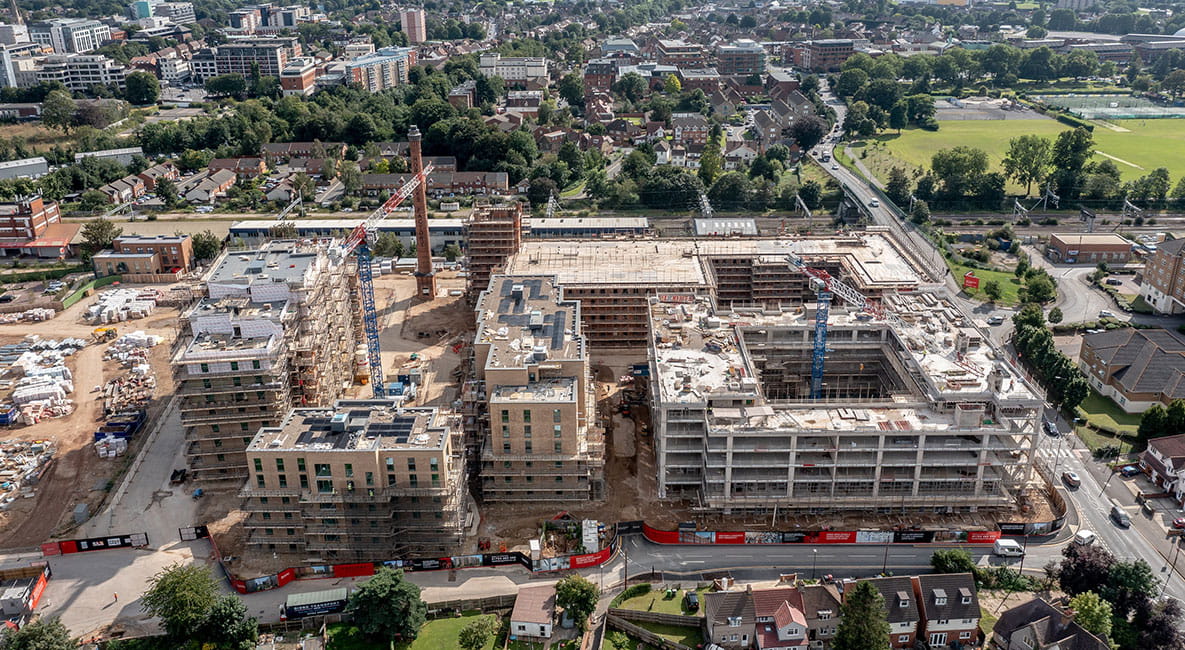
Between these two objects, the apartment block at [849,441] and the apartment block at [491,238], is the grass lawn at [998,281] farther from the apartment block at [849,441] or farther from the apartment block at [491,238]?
the apartment block at [491,238]

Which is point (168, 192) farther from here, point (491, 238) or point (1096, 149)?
point (1096, 149)

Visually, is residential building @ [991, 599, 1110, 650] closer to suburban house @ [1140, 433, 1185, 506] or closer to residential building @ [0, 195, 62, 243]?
suburban house @ [1140, 433, 1185, 506]

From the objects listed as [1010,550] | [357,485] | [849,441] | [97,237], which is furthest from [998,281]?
[97,237]

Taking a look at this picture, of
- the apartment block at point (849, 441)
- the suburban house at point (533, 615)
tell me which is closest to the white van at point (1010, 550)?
the apartment block at point (849, 441)

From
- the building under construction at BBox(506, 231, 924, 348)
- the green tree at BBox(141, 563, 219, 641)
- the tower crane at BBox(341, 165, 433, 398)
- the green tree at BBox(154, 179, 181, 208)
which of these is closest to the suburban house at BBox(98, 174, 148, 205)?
the green tree at BBox(154, 179, 181, 208)

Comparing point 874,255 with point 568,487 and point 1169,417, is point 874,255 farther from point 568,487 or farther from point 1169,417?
point 568,487

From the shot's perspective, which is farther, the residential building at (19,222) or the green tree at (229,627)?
the residential building at (19,222)

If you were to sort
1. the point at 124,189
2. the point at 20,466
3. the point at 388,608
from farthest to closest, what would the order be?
the point at 124,189, the point at 20,466, the point at 388,608
